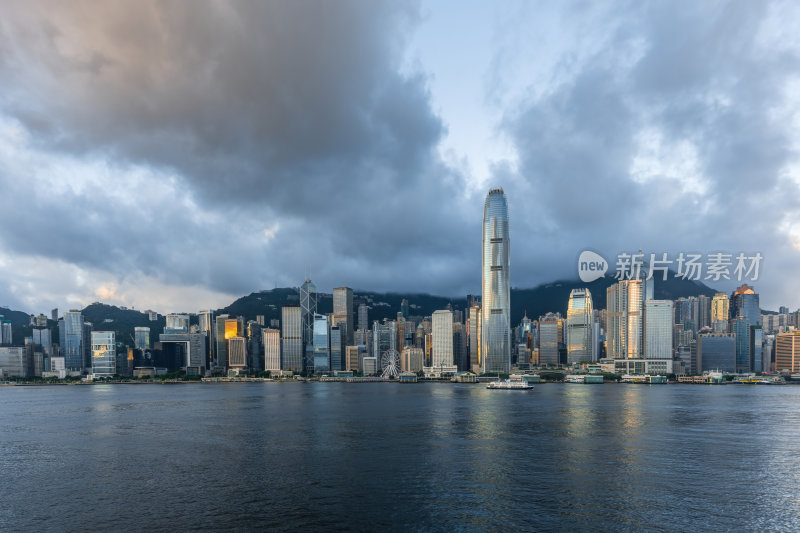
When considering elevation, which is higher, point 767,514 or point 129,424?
point 767,514

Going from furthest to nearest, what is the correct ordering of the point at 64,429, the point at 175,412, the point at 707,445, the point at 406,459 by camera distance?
1. the point at 175,412
2. the point at 64,429
3. the point at 707,445
4. the point at 406,459

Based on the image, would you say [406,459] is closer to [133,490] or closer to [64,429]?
[133,490]

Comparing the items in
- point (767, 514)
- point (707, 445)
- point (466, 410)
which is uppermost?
point (767, 514)

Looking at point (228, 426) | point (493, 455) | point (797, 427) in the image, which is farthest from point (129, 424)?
point (797, 427)

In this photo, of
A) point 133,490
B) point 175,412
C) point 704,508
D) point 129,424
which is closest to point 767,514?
point 704,508

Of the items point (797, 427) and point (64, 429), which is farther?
point (64, 429)

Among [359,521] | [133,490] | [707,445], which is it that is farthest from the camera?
[707,445]

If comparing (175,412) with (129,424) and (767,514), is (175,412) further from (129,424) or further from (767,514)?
(767,514)
